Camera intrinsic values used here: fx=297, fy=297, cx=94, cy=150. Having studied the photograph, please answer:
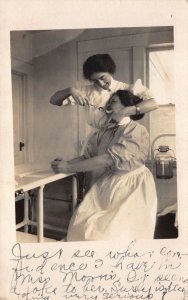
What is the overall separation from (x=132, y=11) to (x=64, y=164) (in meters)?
0.42

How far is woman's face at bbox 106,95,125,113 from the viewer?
75 centimetres

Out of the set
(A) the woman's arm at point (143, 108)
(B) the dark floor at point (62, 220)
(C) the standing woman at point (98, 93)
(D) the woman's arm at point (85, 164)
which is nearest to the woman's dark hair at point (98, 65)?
(C) the standing woman at point (98, 93)

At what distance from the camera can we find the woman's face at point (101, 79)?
751mm

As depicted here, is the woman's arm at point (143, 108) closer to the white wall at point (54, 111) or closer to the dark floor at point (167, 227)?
the white wall at point (54, 111)

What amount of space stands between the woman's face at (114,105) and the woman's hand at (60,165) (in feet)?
0.59

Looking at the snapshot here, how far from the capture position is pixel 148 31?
2.43 ft

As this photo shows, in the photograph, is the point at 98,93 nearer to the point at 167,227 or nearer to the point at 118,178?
the point at 118,178

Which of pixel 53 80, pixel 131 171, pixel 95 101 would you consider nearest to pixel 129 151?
pixel 131 171

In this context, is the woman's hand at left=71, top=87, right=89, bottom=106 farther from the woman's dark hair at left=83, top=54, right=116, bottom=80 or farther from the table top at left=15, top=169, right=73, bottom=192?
the table top at left=15, top=169, right=73, bottom=192

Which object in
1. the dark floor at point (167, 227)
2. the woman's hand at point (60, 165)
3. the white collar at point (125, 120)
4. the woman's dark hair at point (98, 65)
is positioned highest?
the woman's dark hair at point (98, 65)

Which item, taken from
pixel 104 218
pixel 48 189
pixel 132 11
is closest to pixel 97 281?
pixel 104 218

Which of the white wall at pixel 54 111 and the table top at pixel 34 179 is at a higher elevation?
the white wall at pixel 54 111

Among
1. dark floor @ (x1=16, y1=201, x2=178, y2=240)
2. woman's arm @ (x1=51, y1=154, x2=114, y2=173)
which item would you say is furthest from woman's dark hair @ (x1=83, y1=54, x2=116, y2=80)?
dark floor @ (x1=16, y1=201, x2=178, y2=240)

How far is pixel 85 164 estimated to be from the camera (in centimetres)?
→ 76
